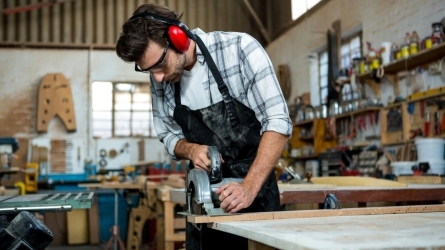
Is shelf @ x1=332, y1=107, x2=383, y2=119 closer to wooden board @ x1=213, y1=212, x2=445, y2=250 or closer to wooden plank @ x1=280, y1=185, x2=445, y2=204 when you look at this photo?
wooden plank @ x1=280, y1=185, x2=445, y2=204

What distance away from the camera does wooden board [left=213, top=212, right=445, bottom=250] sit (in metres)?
0.92

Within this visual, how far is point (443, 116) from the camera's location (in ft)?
15.3

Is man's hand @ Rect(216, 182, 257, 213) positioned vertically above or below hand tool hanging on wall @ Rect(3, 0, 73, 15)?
below

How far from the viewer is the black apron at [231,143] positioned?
194 centimetres

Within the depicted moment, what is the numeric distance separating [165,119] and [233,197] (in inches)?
27.3

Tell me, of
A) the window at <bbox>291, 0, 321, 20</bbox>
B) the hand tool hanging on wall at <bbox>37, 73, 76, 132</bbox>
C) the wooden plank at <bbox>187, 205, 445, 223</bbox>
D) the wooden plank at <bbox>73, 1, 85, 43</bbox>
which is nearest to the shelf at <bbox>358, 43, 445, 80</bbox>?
the window at <bbox>291, 0, 321, 20</bbox>

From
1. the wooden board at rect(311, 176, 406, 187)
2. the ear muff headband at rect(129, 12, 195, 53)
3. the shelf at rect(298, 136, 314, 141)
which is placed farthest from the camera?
the shelf at rect(298, 136, 314, 141)

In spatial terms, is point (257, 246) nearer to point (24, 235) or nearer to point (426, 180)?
point (24, 235)

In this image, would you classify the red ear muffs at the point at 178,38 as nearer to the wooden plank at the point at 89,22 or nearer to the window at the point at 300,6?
the window at the point at 300,6

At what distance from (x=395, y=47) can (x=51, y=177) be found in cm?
587

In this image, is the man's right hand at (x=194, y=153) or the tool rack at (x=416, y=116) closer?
the man's right hand at (x=194, y=153)

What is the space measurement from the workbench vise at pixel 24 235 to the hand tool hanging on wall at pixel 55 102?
24.9 feet

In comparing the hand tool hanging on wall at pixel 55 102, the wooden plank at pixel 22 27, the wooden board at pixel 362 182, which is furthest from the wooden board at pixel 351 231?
the wooden plank at pixel 22 27

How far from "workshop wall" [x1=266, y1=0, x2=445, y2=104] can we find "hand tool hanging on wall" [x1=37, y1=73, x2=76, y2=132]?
3.62m
